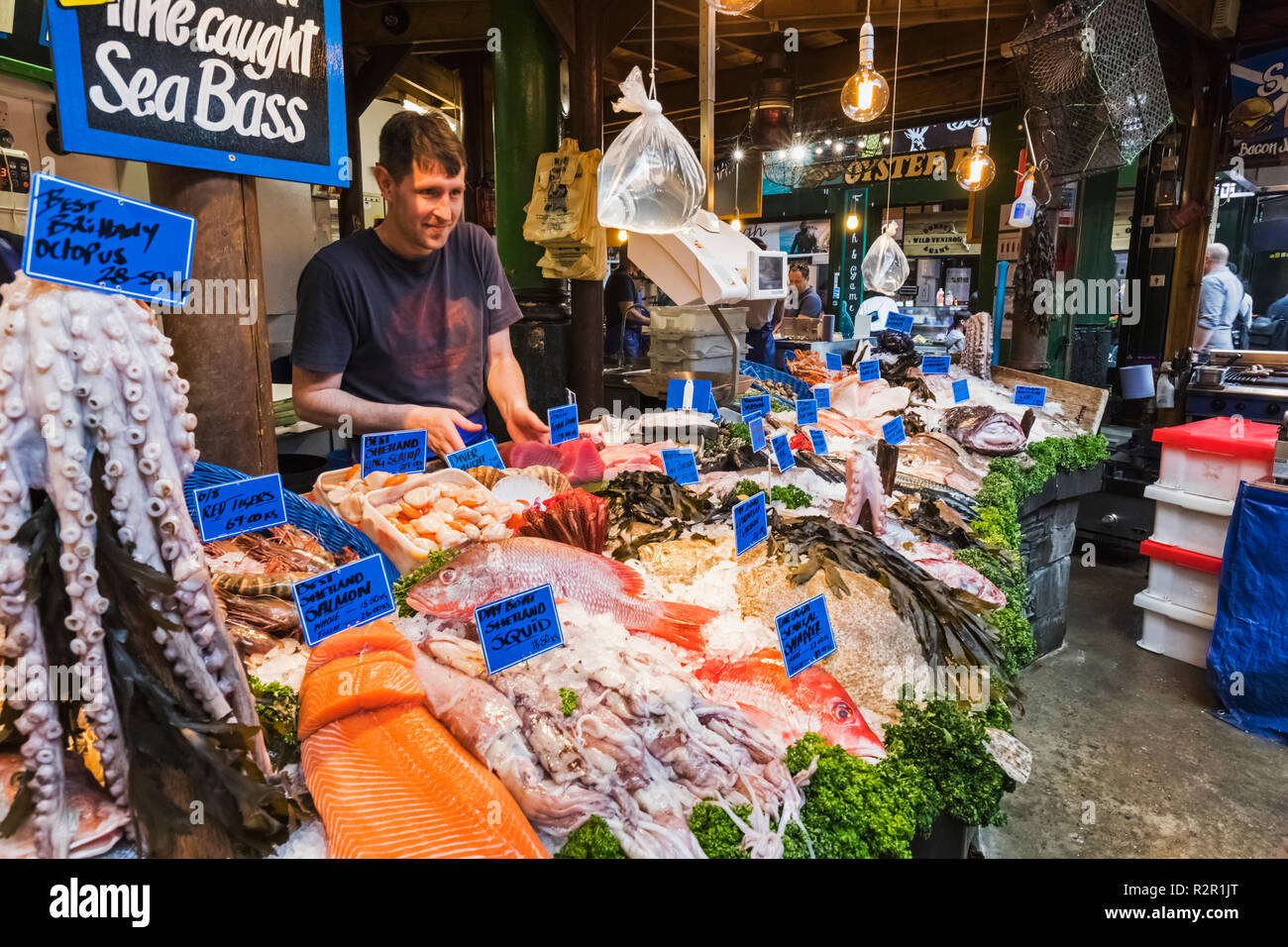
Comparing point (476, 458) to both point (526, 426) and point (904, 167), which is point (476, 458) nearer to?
point (526, 426)

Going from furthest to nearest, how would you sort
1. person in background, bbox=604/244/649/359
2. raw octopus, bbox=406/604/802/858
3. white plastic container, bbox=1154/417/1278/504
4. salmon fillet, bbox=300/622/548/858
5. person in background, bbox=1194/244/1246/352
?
person in background, bbox=604/244/649/359 → person in background, bbox=1194/244/1246/352 → white plastic container, bbox=1154/417/1278/504 → raw octopus, bbox=406/604/802/858 → salmon fillet, bbox=300/622/548/858

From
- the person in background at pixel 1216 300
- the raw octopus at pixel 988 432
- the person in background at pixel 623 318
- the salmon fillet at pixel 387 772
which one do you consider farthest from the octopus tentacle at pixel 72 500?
the person in background at pixel 1216 300

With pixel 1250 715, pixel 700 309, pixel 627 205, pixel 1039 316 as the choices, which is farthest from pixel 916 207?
pixel 627 205

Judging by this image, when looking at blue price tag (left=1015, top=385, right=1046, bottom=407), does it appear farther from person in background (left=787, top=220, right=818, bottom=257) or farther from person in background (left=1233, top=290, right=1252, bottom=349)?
person in background (left=787, top=220, right=818, bottom=257)

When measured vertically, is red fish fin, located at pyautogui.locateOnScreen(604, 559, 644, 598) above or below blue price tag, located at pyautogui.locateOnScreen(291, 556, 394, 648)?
below

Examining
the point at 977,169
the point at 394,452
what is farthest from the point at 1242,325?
the point at 394,452

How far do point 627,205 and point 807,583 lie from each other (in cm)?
148

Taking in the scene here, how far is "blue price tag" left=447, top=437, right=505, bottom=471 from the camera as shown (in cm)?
281

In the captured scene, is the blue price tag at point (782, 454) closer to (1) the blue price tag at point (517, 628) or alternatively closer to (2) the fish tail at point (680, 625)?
(2) the fish tail at point (680, 625)

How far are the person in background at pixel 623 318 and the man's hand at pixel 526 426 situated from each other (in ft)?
22.7

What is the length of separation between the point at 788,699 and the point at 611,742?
0.46 m

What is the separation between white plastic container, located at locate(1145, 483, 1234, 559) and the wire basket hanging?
200 centimetres

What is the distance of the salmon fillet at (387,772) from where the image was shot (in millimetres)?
1224

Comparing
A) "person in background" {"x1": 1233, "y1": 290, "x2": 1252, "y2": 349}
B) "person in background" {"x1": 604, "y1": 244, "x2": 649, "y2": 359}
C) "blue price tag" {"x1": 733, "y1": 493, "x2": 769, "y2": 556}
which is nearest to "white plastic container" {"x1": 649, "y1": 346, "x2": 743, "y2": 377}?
"blue price tag" {"x1": 733, "y1": 493, "x2": 769, "y2": 556}
